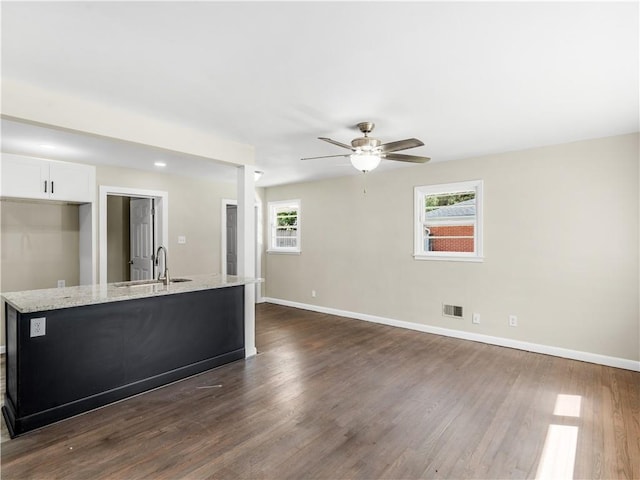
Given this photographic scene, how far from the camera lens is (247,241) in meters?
4.02

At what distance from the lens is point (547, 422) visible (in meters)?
2.58

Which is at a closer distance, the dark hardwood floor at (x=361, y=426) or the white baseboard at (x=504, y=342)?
the dark hardwood floor at (x=361, y=426)

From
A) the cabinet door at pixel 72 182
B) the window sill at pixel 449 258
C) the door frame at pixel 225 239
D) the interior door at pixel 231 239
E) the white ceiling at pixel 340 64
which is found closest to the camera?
the white ceiling at pixel 340 64

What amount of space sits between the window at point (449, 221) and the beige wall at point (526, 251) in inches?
4.2

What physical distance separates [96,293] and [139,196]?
2681 mm

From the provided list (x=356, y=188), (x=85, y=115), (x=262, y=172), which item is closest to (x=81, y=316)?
(x=85, y=115)

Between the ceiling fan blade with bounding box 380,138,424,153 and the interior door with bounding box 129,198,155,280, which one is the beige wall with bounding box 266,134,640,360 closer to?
the ceiling fan blade with bounding box 380,138,424,153

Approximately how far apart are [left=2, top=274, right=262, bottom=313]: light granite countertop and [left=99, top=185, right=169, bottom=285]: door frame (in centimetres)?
156

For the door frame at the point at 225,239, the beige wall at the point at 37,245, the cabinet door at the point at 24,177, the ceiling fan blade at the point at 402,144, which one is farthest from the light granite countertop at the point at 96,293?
→ the door frame at the point at 225,239

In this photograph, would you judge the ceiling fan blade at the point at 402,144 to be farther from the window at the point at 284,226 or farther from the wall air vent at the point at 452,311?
the window at the point at 284,226

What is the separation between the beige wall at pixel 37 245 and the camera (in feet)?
13.7

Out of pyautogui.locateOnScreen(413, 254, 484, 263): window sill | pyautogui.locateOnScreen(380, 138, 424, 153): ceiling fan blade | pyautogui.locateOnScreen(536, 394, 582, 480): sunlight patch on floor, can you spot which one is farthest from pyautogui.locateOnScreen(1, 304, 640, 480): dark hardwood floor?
pyautogui.locateOnScreen(380, 138, 424, 153): ceiling fan blade

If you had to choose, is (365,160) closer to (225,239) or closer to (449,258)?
(449,258)

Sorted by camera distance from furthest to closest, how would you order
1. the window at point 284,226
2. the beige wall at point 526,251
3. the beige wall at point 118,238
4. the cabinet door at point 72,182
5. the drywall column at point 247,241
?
the window at point 284,226
the beige wall at point 118,238
the cabinet door at point 72,182
the drywall column at point 247,241
the beige wall at point 526,251
